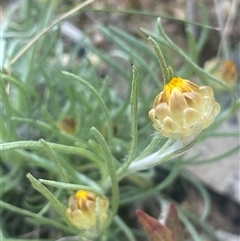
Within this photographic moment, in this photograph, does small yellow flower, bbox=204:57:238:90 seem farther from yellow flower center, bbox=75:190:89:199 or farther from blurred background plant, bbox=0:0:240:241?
yellow flower center, bbox=75:190:89:199

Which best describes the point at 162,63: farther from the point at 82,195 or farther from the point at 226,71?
the point at 226,71

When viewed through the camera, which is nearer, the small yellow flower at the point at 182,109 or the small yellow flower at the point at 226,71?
the small yellow flower at the point at 182,109

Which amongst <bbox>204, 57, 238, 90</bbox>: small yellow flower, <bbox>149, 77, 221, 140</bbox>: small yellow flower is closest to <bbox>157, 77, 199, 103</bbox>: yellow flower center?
<bbox>149, 77, 221, 140</bbox>: small yellow flower

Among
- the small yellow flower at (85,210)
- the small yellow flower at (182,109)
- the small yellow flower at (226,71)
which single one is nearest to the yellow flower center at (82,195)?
the small yellow flower at (85,210)

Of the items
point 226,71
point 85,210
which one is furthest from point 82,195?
point 226,71

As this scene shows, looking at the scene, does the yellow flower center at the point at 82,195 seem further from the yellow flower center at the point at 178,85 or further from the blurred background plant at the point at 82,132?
the yellow flower center at the point at 178,85
